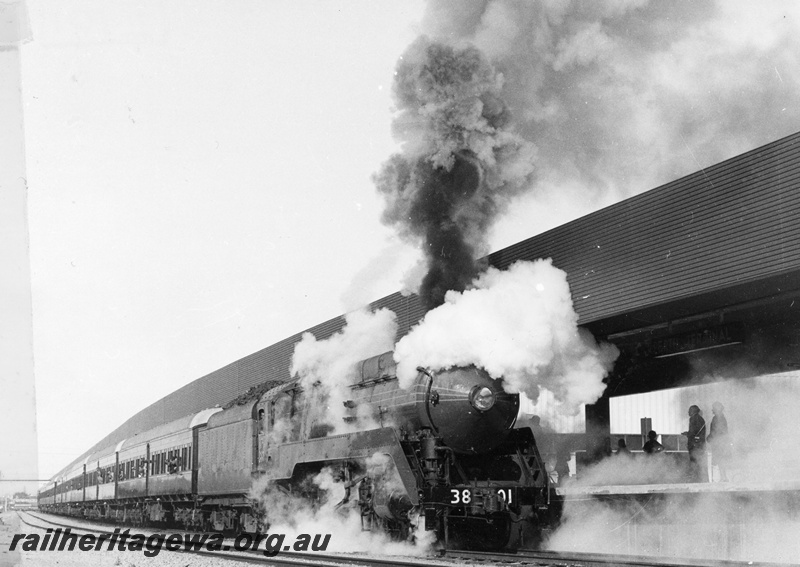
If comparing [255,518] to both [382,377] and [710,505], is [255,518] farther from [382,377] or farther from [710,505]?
[710,505]

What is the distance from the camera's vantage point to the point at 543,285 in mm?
14383

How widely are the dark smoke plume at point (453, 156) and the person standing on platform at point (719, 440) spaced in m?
5.65

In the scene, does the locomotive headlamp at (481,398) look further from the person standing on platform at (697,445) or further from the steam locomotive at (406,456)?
the person standing on platform at (697,445)

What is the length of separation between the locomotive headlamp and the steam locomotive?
0.05ft

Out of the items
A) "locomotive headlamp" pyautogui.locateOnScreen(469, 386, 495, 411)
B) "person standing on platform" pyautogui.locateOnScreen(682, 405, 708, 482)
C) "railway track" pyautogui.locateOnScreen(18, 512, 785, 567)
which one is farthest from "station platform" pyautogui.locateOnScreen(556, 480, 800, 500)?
"locomotive headlamp" pyautogui.locateOnScreen(469, 386, 495, 411)

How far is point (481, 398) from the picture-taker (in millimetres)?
12844

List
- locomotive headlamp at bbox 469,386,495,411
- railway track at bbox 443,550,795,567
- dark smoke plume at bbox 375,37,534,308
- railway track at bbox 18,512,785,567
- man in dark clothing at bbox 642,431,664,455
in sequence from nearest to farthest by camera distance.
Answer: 1. railway track at bbox 443,550,795,567
2. railway track at bbox 18,512,785,567
3. locomotive headlamp at bbox 469,386,495,411
4. dark smoke plume at bbox 375,37,534,308
5. man in dark clothing at bbox 642,431,664,455

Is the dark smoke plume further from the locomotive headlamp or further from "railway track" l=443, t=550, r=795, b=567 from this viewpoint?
"railway track" l=443, t=550, r=795, b=567

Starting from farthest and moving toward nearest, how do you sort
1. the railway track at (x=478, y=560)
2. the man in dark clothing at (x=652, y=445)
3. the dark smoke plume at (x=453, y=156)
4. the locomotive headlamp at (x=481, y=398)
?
the man in dark clothing at (x=652, y=445) → the dark smoke plume at (x=453, y=156) → the locomotive headlamp at (x=481, y=398) → the railway track at (x=478, y=560)

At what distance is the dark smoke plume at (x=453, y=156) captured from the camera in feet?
52.2

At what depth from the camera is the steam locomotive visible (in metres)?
12.8

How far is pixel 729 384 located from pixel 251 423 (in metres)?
11.1

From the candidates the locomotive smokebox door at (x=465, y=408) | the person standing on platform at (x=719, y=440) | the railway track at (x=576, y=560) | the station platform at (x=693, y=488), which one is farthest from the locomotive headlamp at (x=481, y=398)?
the person standing on platform at (x=719, y=440)

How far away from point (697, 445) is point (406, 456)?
712cm
